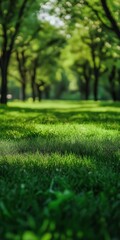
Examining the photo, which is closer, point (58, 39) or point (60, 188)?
point (60, 188)

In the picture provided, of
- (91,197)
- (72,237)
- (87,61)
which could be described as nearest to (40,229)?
(72,237)

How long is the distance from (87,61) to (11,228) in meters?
61.8

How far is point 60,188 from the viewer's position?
4859mm

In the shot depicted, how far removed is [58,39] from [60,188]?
1782 inches

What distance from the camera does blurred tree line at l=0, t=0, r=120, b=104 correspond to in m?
27.8

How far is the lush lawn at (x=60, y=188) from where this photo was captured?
133 inches

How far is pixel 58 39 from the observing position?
161 ft

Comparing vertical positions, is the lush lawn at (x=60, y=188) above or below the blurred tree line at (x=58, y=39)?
below

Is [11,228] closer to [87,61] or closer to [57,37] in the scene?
[57,37]

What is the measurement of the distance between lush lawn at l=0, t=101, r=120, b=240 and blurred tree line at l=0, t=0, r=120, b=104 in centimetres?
1487

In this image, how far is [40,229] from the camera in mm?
3193

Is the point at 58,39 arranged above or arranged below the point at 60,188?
above

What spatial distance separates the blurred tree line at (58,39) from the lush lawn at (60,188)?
14.9m

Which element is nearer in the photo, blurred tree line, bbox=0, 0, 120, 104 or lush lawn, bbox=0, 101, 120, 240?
lush lawn, bbox=0, 101, 120, 240
